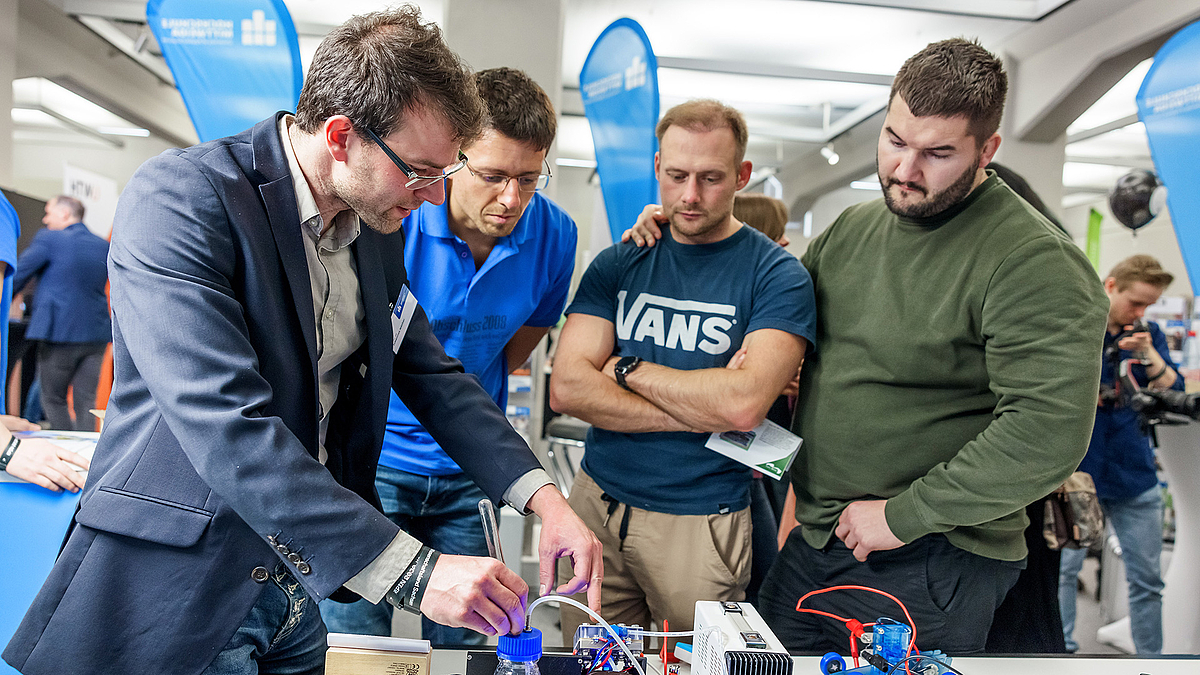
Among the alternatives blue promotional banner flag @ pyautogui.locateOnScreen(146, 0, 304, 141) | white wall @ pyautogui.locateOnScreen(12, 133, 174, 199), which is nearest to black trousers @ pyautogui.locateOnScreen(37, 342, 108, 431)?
blue promotional banner flag @ pyautogui.locateOnScreen(146, 0, 304, 141)

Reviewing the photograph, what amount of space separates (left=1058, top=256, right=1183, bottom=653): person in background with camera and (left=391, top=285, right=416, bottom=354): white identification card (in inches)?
126

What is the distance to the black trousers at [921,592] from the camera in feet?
5.23

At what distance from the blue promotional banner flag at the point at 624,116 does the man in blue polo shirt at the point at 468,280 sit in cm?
127

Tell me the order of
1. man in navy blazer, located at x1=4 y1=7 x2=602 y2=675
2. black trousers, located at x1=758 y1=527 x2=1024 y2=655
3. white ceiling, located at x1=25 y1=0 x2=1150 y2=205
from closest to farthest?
man in navy blazer, located at x1=4 y1=7 x2=602 y2=675 < black trousers, located at x1=758 y1=527 x2=1024 y2=655 < white ceiling, located at x1=25 y1=0 x2=1150 y2=205

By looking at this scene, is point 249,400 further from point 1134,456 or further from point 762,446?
point 1134,456

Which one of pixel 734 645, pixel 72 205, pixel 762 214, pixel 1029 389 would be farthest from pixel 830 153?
pixel 734 645

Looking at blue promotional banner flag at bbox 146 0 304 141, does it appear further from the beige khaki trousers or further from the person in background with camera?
the person in background with camera

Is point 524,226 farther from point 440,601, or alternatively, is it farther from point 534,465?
point 440,601

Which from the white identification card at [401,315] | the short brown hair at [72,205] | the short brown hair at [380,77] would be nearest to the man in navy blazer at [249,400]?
the short brown hair at [380,77]

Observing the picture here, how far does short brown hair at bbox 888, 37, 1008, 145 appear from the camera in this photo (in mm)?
1521

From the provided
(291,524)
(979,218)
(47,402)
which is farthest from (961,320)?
(47,402)

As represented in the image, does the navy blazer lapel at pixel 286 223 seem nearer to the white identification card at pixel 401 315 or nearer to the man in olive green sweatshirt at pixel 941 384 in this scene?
the white identification card at pixel 401 315

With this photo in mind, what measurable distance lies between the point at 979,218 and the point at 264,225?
139cm

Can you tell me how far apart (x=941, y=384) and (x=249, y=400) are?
133 centimetres
